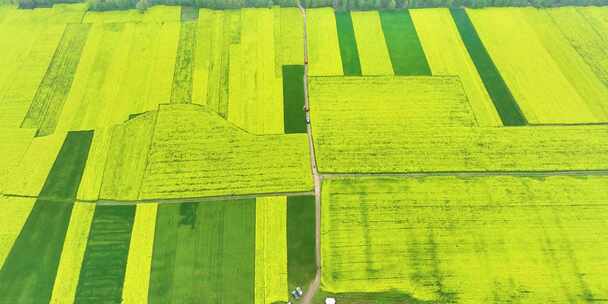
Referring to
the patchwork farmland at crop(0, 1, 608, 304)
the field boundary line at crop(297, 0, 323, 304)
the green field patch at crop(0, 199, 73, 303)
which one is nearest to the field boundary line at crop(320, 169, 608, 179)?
the patchwork farmland at crop(0, 1, 608, 304)

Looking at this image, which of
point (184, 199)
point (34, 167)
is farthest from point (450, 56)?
point (34, 167)

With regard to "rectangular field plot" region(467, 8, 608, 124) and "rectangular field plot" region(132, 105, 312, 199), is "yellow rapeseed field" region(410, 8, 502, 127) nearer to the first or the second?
"rectangular field plot" region(467, 8, 608, 124)

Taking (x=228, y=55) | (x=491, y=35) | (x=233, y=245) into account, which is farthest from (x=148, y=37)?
(x=491, y=35)

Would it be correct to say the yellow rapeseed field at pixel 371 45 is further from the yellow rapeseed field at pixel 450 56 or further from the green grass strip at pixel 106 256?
the green grass strip at pixel 106 256

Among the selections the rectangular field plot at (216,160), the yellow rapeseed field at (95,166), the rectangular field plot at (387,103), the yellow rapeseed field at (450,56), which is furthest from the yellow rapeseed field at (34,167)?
the yellow rapeseed field at (450,56)

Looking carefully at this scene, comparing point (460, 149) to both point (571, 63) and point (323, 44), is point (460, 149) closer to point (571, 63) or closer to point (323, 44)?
point (571, 63)

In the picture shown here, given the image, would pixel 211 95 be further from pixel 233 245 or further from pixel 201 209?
pixel 233 245
